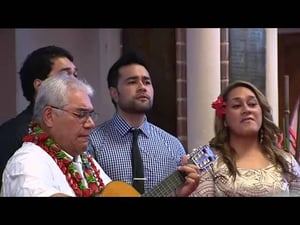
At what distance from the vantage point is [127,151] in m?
2.13

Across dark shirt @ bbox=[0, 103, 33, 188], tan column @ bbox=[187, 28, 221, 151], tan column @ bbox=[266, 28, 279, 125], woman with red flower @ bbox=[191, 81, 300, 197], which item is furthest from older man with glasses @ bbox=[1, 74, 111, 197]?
tan column @ bbox=[266, 28, 279, 125]

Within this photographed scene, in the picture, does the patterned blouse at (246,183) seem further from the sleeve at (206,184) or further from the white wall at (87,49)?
the white wall at (87,49)

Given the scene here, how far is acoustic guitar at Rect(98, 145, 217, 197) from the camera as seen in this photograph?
1.68 m

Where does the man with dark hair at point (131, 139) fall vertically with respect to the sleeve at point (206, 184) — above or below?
above

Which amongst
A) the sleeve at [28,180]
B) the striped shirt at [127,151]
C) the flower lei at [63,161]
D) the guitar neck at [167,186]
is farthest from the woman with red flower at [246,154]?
the sleeve at [28,180]

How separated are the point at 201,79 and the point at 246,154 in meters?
0.90

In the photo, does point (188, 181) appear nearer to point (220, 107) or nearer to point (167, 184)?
point (167, 184)

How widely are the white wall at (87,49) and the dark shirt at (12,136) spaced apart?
1.66ft

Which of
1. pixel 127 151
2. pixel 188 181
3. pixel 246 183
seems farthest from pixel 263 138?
pixel 127 151

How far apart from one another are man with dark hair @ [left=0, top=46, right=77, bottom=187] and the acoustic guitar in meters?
0.42

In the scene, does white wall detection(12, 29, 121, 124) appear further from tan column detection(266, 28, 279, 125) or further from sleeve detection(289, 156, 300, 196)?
sleeve detection(289, 156, 300, 196)

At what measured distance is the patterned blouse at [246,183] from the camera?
1880 millimetres
